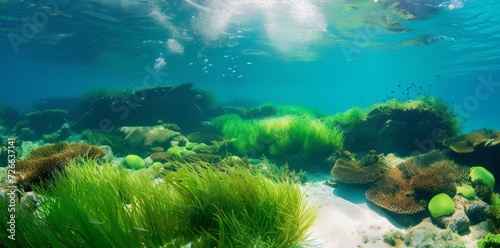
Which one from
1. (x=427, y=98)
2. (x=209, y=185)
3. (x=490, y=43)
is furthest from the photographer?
(x=490, y=43)

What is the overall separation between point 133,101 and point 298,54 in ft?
87.1

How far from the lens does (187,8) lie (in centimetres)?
2014

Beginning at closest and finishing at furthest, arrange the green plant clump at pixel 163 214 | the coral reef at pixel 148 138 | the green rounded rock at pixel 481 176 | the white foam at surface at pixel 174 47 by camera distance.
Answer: the green plant clump at pixel 163 214
the green rounded rock at pixel 481 176
the coral reef at pixel 148 138
the white foam at surface at pixel 174 47

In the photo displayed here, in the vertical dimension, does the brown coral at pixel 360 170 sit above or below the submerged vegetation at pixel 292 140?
below

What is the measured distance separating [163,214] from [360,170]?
19.4ft

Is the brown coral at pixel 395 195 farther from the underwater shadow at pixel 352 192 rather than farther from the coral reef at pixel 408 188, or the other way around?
the underwater shadow at pixel 352 192

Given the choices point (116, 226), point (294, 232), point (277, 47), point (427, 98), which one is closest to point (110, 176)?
point (116, 226)

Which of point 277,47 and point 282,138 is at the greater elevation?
point 277,47

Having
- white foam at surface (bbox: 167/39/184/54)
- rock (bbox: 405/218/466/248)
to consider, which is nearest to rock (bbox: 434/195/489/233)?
rock (bbox: 405/218/466/248)

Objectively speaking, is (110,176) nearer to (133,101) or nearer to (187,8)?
(133,101)

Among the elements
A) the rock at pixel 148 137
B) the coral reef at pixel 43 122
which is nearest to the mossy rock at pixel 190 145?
the rock at pixel 148 137

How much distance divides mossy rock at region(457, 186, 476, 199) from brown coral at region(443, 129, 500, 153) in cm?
212

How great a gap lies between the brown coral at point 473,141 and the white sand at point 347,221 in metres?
3.68

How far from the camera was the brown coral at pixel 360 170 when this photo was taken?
268 inches
